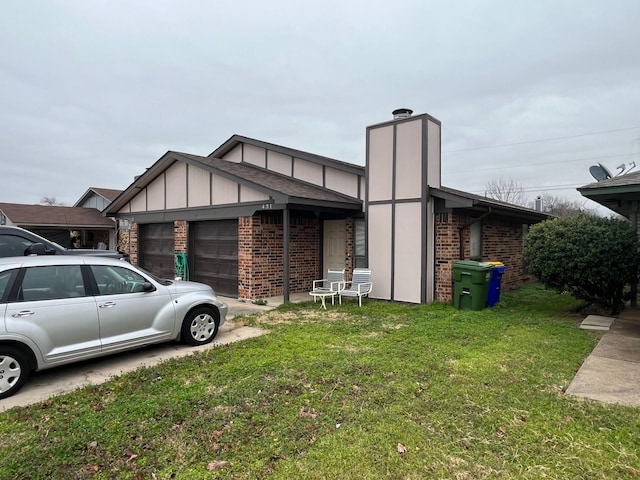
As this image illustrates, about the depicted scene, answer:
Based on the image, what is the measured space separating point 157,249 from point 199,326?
8.64 metres

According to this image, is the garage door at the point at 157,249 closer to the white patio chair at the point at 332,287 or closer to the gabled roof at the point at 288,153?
the gabled roof at the point at 288,153

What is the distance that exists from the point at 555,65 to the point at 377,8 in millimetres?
8654

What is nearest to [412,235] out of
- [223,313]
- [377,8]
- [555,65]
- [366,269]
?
[366,269]

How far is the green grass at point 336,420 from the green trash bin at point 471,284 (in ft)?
8.79

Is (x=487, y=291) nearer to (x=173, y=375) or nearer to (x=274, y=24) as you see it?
(x=173, y=375)

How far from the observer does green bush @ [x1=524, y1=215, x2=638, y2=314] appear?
24.3 feet

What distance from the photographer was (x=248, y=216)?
1008 centimetres

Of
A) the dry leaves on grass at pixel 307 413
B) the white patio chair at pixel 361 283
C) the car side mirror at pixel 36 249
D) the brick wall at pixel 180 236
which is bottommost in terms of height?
the dry leaves on grass at pixel 307 413

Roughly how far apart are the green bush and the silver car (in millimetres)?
6811

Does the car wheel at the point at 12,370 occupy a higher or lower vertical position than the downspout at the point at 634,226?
lower

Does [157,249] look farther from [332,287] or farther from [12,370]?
[12,370]

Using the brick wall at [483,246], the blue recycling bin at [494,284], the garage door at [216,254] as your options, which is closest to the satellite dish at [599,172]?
the brick wall at [483,246]

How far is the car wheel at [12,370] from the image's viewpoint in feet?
13.1

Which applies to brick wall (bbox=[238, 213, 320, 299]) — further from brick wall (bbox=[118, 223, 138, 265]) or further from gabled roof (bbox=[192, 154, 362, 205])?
brick wall (bbox=[118, 223, 138, 265])
